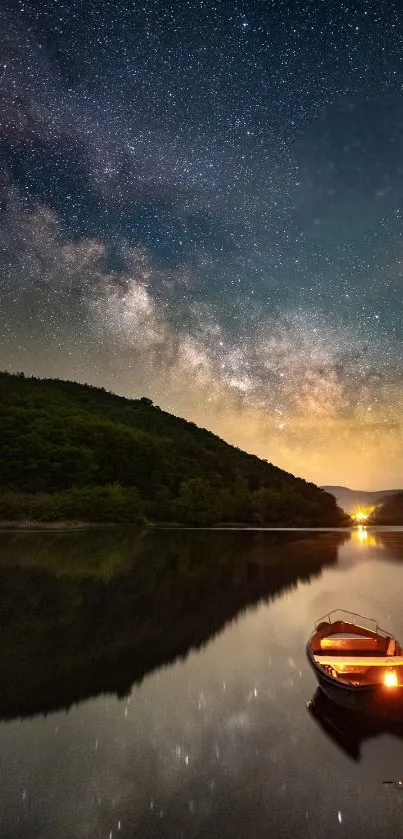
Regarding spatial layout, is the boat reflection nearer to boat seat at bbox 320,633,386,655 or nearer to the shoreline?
boat seat at bbox 320,633,386,655

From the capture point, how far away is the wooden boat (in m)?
11.4

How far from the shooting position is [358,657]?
13.6 metres

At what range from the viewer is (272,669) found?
17031 millimetres

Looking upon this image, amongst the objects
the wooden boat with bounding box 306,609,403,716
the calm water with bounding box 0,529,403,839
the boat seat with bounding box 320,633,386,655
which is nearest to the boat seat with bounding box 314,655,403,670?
the wooden boat with bounding box 306,609,403,716

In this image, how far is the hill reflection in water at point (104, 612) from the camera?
14742mm

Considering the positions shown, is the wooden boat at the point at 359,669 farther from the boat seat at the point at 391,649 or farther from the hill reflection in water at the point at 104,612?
the hill reflection in water at the point at 104,612

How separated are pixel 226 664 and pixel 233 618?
292 inches

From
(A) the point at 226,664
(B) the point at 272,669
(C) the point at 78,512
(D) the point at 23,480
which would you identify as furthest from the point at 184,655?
(D) the point at 23,480

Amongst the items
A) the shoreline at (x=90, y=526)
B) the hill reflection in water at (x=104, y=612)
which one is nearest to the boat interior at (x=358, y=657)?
the hill reflection in water at (x=104, y=612)

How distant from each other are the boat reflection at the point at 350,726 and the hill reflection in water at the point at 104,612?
18.6ft

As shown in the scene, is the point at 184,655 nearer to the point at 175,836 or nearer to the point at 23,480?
the point at 175,836

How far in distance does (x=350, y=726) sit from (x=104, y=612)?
15.3m

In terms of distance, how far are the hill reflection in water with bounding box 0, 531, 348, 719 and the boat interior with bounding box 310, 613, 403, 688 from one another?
5592 mm

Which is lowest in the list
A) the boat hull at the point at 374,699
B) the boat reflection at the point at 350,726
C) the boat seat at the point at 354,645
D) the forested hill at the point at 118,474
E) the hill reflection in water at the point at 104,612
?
the hill reflection in water at the point at 104,612
